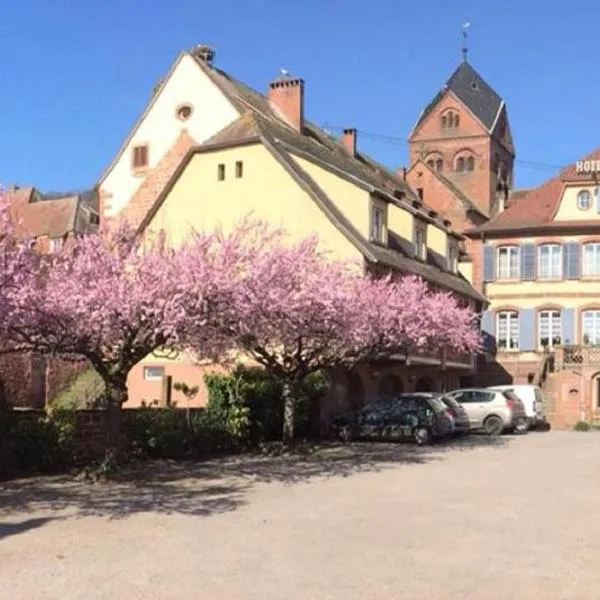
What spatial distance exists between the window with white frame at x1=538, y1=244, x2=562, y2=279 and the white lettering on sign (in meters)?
4.08

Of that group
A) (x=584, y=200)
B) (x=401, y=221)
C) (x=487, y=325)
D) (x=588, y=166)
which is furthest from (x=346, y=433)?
(x=588, y=166)

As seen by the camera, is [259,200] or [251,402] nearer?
[251,402]

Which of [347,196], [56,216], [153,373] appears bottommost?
[153,373]

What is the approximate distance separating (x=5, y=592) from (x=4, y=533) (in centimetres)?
358

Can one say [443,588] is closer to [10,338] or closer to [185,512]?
[185,512]

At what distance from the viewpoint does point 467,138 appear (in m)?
77.2

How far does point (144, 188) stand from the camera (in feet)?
166

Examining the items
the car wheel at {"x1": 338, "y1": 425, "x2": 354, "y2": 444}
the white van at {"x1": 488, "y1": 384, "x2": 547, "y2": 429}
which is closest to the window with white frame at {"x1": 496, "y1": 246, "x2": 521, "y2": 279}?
the white van at {"x1": 488, "y1": 384, "x2": 547, "y2": 429}

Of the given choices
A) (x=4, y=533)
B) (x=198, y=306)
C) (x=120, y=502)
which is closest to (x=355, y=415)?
(x=198, y=306)

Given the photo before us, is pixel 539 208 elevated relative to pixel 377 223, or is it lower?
elevated

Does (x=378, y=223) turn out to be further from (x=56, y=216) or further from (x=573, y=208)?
(x=56, y=216)

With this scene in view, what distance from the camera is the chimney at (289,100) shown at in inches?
1901

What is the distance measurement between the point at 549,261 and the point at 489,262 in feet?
9.94

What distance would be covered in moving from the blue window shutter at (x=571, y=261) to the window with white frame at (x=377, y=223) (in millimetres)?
14816
